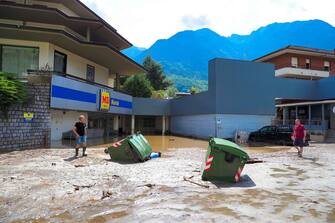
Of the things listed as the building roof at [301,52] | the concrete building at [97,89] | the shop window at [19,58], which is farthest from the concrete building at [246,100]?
the shop window at [19,58]

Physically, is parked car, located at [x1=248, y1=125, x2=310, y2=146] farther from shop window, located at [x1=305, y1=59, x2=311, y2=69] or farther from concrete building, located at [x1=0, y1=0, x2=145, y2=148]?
shop window, located at [x1=305, y1=59, x2=311, y2=69]

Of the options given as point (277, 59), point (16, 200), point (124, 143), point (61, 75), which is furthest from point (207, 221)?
point (277, 59)

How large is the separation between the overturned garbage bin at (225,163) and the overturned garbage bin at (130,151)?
3.93m

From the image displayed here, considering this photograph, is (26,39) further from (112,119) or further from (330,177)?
(330,177)

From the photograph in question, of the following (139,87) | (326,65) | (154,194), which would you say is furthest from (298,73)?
(154,194)

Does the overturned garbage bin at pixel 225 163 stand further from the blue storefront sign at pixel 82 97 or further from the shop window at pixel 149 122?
the shop window at pixel 149 122

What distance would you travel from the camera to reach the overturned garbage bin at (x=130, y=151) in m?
11.3

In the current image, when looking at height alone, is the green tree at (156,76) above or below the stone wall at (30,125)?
above

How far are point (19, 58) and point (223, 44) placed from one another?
17502cm

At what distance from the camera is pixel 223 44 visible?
605ft

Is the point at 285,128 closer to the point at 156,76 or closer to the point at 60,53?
the point at 60,53

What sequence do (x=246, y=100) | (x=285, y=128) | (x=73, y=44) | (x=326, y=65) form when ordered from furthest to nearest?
(x=326, y=65), (x=246, y=100), (x=73, y=44), (x=285, y=128)

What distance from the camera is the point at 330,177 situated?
891cm

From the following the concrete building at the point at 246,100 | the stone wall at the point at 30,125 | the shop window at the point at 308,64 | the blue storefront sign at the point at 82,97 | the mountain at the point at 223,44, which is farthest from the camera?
the mountain at the point at 223,44
